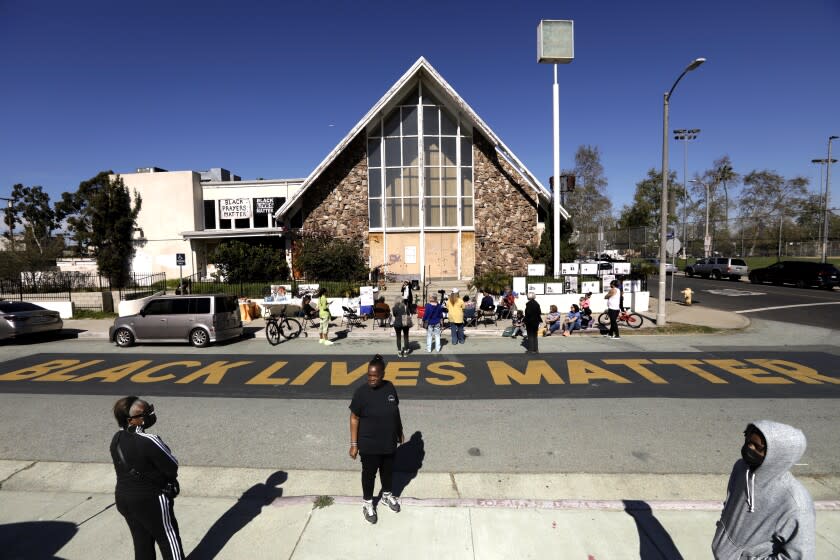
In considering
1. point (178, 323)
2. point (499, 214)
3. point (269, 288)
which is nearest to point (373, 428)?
point (178, 323)

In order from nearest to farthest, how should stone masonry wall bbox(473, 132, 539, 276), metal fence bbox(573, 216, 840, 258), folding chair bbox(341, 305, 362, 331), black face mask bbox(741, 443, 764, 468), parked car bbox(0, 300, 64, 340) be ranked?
black face mask bbox(741, 443, 764, 468)
parked car bbox(0, 300, 64, 340)
folding chair bbox(341, 305, 362, 331)
stone masonry wall bbox(473, 132, 539, 276)
metal fence bbox(573, 216, 840, 258)

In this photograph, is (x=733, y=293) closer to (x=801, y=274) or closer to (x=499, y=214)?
(x=801, y=274)

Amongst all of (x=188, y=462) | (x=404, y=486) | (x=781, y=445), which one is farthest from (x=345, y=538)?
(x=781, y=445)

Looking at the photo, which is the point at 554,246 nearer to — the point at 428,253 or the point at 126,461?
the point at 428,253

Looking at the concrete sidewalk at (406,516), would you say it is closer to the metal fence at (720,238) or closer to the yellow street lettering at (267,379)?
the yellow street lettering at (267,379)

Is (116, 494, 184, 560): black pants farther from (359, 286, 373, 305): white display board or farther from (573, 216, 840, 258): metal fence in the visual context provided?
(573, 216, 840, 258): metal fence

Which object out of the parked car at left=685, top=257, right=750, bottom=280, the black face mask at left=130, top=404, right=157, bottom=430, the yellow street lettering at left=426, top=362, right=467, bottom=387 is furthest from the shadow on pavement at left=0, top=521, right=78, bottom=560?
the parked car at left=685, top=257, right=750, bottom=280

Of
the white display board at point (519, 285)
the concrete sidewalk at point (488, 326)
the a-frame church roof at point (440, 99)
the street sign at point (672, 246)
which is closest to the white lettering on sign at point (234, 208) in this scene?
the a-frame church roof at point (440, 99)

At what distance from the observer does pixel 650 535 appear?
14.3ft

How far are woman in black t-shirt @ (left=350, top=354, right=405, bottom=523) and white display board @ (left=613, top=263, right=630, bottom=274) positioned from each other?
58.4 feet

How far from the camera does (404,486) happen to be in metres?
5.39

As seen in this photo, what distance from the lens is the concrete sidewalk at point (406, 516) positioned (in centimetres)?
421

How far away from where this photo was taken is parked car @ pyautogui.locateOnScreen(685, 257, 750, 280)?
3597 cm

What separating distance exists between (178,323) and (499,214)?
60.5 feet
